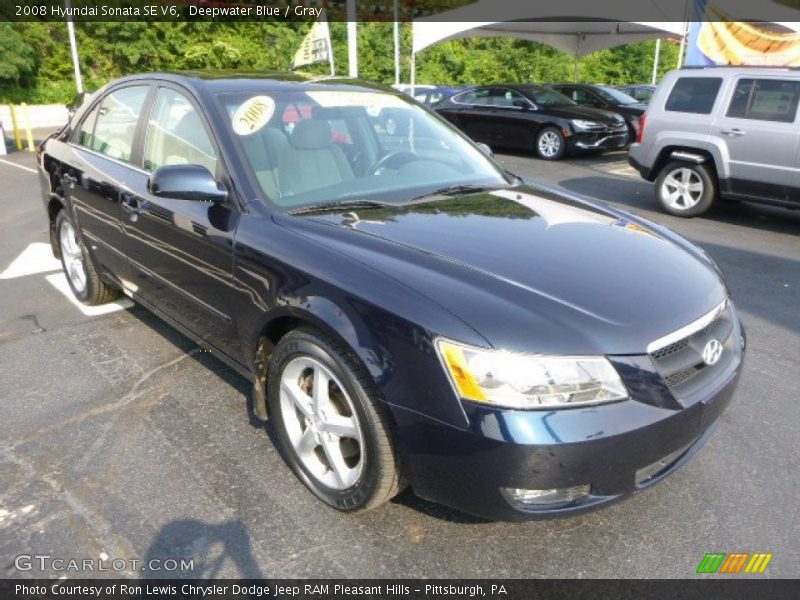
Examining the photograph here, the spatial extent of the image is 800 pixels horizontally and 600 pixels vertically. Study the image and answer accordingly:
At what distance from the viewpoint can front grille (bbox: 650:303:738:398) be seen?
219 centimetres

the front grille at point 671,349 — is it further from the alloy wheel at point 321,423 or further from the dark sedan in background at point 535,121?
the dark sedan in background at point 535,121

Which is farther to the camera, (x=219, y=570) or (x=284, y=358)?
(x=284, y=358)

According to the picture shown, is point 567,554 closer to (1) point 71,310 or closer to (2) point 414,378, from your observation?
(2) point 414,378

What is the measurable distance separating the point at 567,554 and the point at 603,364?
2.60ft

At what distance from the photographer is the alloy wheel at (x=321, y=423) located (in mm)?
2477

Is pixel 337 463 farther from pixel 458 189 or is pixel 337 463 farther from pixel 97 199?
pixel 97 199

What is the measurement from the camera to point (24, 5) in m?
25.5

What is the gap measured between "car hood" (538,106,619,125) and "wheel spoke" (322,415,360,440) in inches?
459

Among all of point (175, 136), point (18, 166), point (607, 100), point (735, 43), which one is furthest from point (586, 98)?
point (175, 136)

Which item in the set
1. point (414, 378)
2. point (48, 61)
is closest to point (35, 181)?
point (414, 378)

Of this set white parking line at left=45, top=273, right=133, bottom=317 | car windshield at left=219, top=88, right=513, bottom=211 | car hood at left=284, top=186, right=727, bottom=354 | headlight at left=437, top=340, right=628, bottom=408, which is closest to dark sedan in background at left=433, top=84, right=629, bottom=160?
car windshield at left=219, top=88, right=513, bottom=211

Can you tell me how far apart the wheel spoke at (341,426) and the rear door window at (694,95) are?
707 centimetres

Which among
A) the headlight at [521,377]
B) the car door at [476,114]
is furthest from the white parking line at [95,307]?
the car door at [476,114]

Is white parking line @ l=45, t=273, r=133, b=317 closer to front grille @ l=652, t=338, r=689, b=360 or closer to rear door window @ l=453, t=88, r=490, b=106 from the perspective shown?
front grille @ l=652, t=338, r=689, b=360
